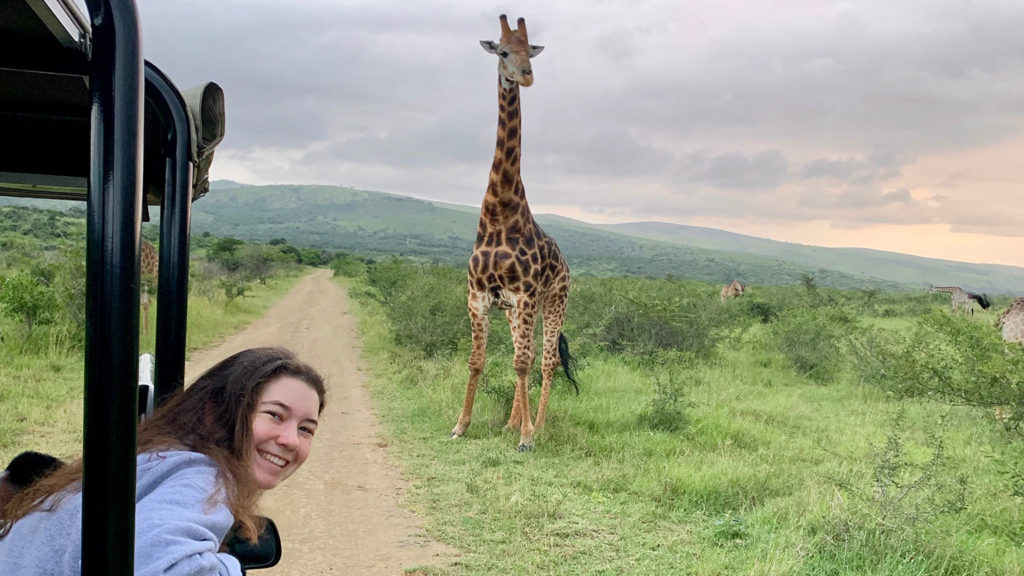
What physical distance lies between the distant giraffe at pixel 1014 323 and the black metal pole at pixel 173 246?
1049 cm

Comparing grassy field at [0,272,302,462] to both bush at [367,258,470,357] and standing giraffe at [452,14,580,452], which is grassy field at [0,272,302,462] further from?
bush at [367,258,470,357]

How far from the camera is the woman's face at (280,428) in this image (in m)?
1.55

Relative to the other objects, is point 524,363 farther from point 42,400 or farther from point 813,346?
point 813,346

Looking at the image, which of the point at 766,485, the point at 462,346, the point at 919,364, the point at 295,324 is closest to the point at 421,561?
the point at 766,485

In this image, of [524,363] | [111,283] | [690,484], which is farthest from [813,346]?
[111,283]

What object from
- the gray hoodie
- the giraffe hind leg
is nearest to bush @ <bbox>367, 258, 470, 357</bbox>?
the giraffe hind leg

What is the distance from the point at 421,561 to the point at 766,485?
231 cm

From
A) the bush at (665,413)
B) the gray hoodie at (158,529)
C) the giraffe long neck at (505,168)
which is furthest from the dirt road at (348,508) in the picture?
the gray hoodie at (158,529)

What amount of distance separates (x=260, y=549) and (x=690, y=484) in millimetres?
3484

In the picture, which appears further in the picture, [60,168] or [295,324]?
[295,324]

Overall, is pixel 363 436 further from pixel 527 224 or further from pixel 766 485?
pixel 766 485

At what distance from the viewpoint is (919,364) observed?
612 cm

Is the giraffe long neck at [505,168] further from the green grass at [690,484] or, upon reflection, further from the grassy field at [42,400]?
the grassy field at [42,400]

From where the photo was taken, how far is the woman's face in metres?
1.55
